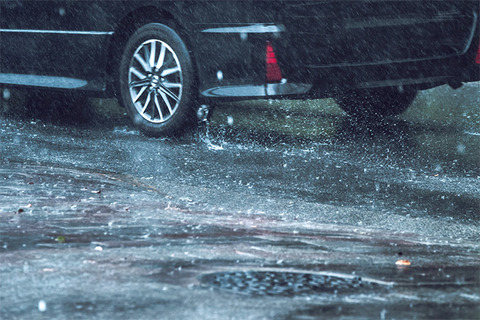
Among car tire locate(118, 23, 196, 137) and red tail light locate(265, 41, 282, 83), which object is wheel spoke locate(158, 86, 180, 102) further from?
red tail light locate(265, 41, 282, 83)

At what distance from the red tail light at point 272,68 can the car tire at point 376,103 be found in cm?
200

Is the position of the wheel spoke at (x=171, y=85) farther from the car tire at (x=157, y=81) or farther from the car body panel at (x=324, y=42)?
the car body panel at (x=324, y=42)

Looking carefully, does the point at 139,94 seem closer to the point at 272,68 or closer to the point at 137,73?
the point at 137,73

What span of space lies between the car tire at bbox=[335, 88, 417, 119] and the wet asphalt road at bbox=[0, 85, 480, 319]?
0.54 feet

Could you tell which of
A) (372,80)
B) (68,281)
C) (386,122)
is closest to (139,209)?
(68,281)

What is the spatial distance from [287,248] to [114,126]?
4.36m

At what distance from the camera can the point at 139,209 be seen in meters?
5.43

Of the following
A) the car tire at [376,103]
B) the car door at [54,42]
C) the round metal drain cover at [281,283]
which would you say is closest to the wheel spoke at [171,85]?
the car door at [54,42]

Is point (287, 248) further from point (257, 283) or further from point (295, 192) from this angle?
point (295, 192)

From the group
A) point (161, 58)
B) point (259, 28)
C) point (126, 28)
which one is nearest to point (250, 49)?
point (259, 28)

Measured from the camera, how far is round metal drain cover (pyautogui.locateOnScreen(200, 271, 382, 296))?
383 centimetres

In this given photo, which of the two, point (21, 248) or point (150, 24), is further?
point (150, 24)

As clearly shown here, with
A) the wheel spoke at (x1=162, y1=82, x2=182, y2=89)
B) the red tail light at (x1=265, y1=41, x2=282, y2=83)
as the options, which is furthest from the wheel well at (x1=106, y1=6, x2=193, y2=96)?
the red tail light at (x1=265, y1=41, x2=282, y2=83)

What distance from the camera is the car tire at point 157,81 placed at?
25.3 feet
